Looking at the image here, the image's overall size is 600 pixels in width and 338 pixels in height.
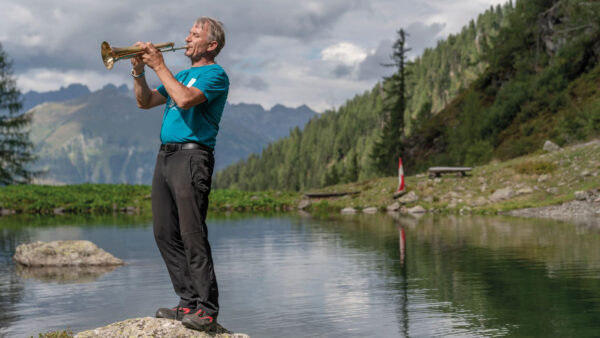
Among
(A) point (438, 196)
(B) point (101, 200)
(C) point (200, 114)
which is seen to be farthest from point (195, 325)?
(B) point (101, 200)

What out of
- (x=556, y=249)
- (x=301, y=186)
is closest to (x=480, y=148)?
(x=556, y=249)

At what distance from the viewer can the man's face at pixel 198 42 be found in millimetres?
5891

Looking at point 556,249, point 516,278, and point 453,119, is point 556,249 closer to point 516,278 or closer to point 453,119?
point 516,278

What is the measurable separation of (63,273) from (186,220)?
30.9 ft

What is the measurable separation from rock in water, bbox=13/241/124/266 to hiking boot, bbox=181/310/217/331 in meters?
9.94

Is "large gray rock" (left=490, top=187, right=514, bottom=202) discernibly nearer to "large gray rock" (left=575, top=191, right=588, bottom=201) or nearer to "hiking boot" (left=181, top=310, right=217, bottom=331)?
"large gray rock" (left=575, top=191, right=588, bottom=201)

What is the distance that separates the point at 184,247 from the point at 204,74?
1651mm

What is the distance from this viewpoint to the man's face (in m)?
5.89

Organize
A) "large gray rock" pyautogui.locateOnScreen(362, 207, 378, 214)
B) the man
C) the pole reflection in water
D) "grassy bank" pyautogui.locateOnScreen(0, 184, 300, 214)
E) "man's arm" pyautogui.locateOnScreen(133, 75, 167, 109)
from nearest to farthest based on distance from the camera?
the man → "man's arm" pyautogui.locateOnScreen(133, 75, 167, 109) → the pole reflection in water → "large gray rock" pyautogui.locateOnScreen(362, 207, 378, 214) → "grassy bank" pyautogui.locateOnScreen(0, 184, 300, 214)

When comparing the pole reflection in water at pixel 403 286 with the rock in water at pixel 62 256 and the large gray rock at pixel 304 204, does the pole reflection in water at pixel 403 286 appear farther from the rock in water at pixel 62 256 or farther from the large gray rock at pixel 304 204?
the large gray rock at pixel 304 204

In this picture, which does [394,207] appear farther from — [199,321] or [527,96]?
[199,321]

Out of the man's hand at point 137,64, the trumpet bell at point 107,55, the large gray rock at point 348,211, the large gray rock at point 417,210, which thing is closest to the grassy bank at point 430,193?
the large gray rock at point 417,210

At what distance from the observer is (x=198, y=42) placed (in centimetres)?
590

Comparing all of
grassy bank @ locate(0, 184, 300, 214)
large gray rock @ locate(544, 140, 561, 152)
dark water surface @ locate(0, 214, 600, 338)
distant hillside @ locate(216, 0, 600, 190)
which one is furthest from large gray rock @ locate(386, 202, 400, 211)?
dark water surface @ locate(0, 214, 600, 338)
